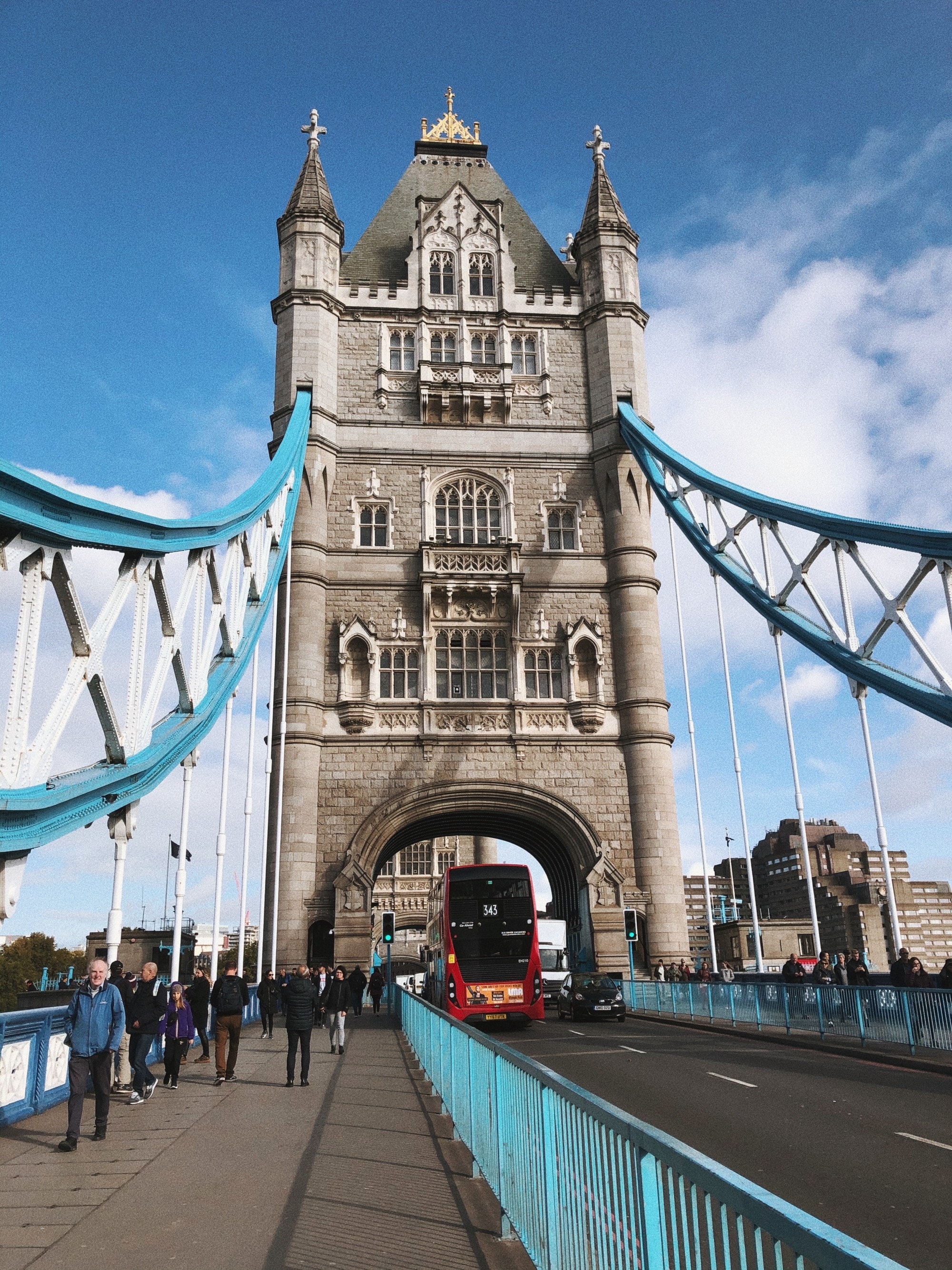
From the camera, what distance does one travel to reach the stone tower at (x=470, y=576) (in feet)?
92.1

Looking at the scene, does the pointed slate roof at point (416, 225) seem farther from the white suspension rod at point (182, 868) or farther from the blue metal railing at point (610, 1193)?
the blue metal railing at point (610, 1193)

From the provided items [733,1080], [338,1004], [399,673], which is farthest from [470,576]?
[733,1080]

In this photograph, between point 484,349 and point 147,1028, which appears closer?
point 147,1028

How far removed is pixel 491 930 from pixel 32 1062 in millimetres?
12315

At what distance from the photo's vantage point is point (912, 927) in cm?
13638

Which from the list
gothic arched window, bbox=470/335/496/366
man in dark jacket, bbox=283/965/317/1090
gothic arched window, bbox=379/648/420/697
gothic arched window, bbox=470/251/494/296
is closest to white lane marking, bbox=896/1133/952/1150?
man in dark jacket, bbox=283/965/317/1090

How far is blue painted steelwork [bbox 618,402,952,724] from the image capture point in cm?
1653

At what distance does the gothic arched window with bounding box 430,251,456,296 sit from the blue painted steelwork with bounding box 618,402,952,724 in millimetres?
7930

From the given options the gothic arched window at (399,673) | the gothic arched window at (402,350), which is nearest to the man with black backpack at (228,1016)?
the gothic arched window at (399,673)

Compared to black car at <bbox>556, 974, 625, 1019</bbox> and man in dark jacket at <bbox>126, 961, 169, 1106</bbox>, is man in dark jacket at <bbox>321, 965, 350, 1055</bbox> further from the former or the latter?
black car at <bbox>556, 974, 625, 1019</bbox>

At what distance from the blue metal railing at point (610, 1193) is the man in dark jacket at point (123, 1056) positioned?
607 cm

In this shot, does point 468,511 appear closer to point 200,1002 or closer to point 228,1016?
point 200,1002

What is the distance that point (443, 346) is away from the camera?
112 feet

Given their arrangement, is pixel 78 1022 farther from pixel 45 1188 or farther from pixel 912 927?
pixel 912 927
